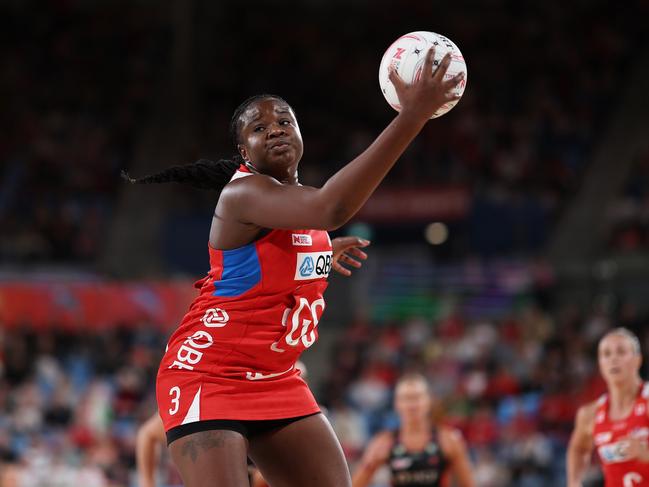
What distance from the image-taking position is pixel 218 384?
4.19 m

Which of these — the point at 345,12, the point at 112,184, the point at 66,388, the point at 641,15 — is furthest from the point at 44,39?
the point at 641,15

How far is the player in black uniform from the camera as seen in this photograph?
7.60 metres

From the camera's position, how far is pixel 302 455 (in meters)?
4.38

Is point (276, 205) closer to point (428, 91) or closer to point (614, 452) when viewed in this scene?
point (428, 91)

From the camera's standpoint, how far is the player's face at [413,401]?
7.64 meters

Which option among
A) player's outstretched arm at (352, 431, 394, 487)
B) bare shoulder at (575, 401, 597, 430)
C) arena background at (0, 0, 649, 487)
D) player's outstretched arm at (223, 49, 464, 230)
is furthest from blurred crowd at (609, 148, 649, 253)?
player's outstretched arm at (223, 49, 464, 230)

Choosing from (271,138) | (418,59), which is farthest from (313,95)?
(418,59)

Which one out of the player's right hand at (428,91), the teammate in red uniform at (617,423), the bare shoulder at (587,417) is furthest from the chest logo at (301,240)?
the bare shoulder at (587,417)

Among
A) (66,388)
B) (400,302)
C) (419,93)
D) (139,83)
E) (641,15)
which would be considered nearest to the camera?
(419,93)

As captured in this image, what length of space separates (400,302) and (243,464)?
44.0 ft

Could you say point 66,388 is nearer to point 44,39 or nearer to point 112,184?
point 112,184

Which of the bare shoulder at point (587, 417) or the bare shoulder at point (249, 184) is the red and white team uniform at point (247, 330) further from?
the bare shoulder at point (587, 417)

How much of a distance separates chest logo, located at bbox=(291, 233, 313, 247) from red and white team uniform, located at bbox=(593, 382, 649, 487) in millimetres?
2730

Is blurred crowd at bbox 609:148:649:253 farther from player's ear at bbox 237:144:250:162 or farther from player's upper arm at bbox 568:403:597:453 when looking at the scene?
player's ear at bbox 237:144:250:162
